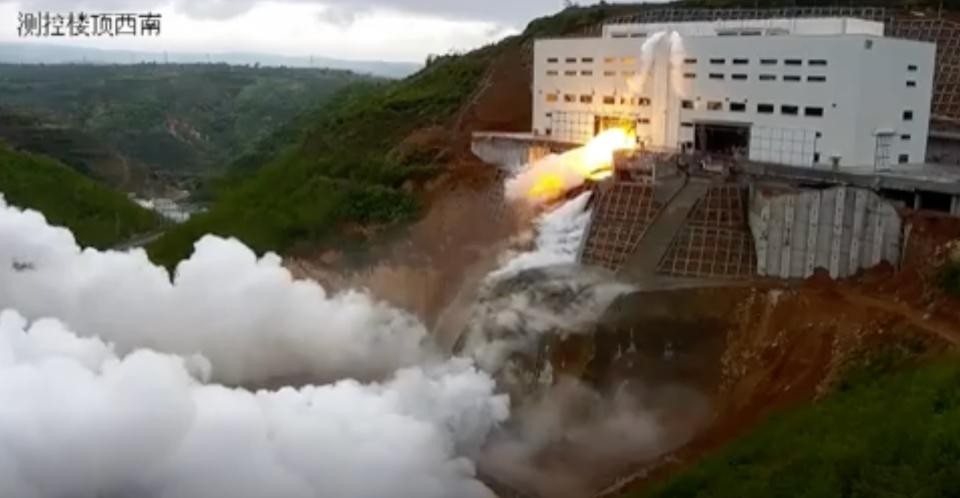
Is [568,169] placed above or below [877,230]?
above

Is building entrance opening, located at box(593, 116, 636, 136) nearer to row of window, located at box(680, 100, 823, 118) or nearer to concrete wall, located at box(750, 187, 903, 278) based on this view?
row of window, located at box(680, 100, 823, 118)

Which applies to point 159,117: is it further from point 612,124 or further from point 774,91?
point 774,91

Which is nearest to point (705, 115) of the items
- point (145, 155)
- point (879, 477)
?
point (879, 477)

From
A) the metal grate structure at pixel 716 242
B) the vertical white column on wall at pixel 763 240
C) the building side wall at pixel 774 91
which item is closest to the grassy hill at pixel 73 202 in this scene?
the building side wall at pixel 774 91

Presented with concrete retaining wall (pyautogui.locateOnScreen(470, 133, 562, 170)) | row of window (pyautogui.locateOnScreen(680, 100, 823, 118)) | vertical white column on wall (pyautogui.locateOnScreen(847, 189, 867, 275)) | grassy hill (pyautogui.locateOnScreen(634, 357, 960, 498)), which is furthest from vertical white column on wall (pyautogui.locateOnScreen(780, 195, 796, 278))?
concrete retaining wall (pyautogui.locateOnScreen(470, 133, 562, 170))

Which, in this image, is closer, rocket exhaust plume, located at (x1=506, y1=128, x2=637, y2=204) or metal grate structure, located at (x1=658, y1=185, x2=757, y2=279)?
metal grate structure, located at (x1=658, y1=185, x2=757, y2=279)

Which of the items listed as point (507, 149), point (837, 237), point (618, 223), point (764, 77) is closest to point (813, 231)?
point (837, 237)
